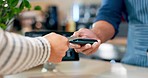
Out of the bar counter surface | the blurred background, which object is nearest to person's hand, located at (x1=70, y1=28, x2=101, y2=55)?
the bar counter surface

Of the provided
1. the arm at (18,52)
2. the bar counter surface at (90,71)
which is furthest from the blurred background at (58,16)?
the arm at (18,52)

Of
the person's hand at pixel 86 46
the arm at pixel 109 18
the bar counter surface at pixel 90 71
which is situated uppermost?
the arm at pixel 109 18

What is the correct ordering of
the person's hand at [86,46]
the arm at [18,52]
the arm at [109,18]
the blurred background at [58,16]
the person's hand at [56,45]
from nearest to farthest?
the arm at [18,52], the person's hand at [56,45], the person's hand at [86,46], the arm at [109,18], the blurred background at [58,16]

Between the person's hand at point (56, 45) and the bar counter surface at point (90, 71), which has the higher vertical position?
the person's hand at point (56, 45)

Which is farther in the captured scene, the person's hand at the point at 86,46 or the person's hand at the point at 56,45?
the person's hand at the point at 86,46

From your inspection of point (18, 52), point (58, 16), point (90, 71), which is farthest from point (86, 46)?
point (58, 16)

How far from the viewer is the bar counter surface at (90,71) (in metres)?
0.96

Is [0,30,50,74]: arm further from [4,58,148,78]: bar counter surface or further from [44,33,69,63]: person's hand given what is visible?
[4,58,148,78]: bar counter surface

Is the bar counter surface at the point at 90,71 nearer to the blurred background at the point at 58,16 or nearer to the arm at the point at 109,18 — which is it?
the arm at the point at 109,18

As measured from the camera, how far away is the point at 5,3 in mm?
862

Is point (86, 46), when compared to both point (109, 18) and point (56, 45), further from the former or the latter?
point (109, 18)

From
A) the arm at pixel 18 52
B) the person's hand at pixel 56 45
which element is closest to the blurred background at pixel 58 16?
the person's hand at pixel 56 45

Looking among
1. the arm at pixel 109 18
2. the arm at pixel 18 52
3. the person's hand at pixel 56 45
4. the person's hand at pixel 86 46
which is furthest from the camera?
the arm at pixel 109 18

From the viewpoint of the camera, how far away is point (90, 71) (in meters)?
1.03
